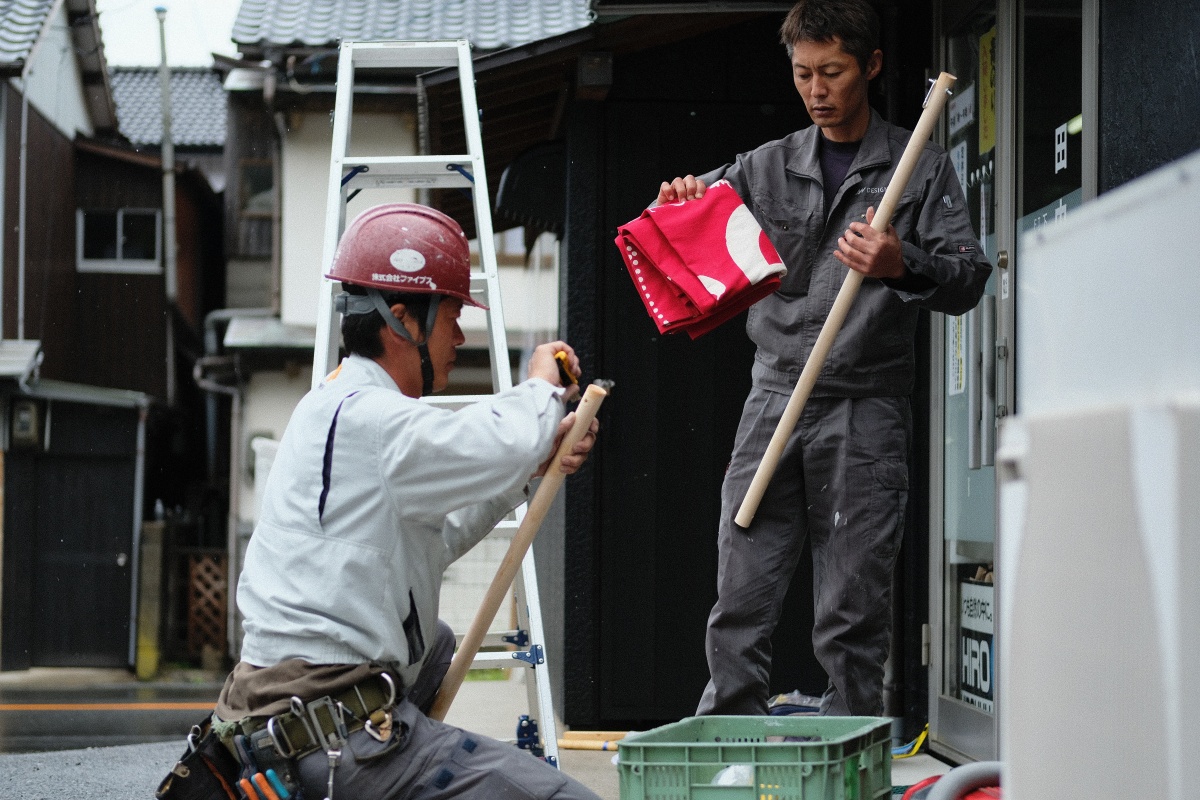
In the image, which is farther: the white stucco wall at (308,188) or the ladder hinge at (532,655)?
the white stucco wall at (308,188)

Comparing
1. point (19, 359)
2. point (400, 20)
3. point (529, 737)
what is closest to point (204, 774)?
point (529, 737)

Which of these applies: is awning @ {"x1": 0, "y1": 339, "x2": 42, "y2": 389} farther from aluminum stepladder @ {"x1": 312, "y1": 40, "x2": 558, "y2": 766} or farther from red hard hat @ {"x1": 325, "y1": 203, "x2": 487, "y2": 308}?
red hard hat @ {"x1": 325, "y1": 203, "x2": 487, "y2": 308}

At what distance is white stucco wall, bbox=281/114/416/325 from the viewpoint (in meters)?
16.4

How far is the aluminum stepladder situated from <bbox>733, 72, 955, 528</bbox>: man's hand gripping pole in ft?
2.36

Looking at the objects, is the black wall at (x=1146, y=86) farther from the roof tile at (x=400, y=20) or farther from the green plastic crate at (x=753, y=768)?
the roof tile at (x=400, y=20)

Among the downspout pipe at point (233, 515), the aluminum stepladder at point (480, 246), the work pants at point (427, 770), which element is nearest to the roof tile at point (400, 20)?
the downspout pipe at point (233, 515)

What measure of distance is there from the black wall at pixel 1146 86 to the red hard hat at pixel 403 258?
1758 millimetres

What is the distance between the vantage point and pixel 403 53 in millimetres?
4516

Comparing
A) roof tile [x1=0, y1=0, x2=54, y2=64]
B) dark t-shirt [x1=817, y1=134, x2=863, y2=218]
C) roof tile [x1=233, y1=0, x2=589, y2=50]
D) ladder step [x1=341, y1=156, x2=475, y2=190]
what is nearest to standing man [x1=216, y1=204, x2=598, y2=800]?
dark t-shirt [x1=817, y1=134, x2=863, y2=218]

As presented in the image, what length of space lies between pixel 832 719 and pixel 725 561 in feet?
3.19

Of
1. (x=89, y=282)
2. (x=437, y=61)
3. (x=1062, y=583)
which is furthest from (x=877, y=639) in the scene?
(x=89, y=282)

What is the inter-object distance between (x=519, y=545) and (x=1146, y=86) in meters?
2.00

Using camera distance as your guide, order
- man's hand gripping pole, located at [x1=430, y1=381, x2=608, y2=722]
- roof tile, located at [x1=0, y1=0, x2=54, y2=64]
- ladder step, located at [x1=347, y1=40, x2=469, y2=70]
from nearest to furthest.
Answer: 1. man's hand gripping pole, located at [x1=430, y1=381, x2=608, y2=722]
2. ladder step, located at [x1=347, y1=40, x2=469, y2=70]
3. roof tile, located at [x1=0, y1=0, x2=54, y2=64]

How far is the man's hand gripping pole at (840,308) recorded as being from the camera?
11.0 feet
